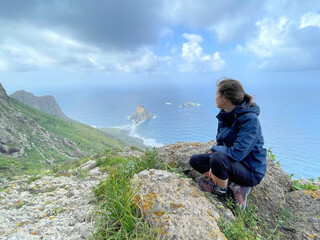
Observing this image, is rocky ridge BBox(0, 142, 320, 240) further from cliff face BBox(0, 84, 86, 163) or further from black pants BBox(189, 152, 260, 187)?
cliff face BBox(0, 84, 86, 163)

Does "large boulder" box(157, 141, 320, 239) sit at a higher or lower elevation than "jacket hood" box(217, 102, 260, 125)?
lower

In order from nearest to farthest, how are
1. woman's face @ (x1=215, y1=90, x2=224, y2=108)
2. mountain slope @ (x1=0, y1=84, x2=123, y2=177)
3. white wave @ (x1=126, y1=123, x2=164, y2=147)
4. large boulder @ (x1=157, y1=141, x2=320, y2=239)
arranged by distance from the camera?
large boulder @ (x1=157, y1=141, x2=320, y2=239) < woman's face @ (x1=215, y1=90, x2=224, y2=108) < mountain slope @ (x1=0, y1=84, x2=123, y2=177) < white wave @ (x1=126, y1=123, x2=164, y2=147)

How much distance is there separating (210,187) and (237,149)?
4.03 ft

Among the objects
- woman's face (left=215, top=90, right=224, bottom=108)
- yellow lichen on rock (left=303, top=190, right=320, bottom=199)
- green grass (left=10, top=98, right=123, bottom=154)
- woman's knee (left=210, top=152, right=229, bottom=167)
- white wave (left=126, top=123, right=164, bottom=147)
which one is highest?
woman's face (left=215, top=90, right=224, bottom=108)

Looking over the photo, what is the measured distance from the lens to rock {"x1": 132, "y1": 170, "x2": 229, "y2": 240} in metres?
2.95

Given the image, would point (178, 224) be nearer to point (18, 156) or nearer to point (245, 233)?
point (245, 233)

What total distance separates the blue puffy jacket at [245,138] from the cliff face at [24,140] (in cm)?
4855

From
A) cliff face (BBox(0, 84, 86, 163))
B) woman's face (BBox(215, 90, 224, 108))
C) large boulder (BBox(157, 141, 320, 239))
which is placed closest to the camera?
large boulder (BBox(157, 141, 320, 239))

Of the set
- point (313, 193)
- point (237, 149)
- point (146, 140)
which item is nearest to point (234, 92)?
point (237, 149)

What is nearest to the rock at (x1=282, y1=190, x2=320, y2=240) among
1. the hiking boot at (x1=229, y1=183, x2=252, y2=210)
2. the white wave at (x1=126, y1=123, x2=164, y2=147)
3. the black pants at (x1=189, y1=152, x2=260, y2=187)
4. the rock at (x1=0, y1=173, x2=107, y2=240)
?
the hiking boot at (x1=229, y1=183, x2=252, y2=210)

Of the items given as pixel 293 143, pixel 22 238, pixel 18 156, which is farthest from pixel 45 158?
pixel 293 143

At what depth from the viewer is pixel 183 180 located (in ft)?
14.7

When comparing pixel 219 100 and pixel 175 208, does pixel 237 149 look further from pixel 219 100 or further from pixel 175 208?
pixel 175 208

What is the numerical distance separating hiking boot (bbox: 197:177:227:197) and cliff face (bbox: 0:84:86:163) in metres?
47.8
